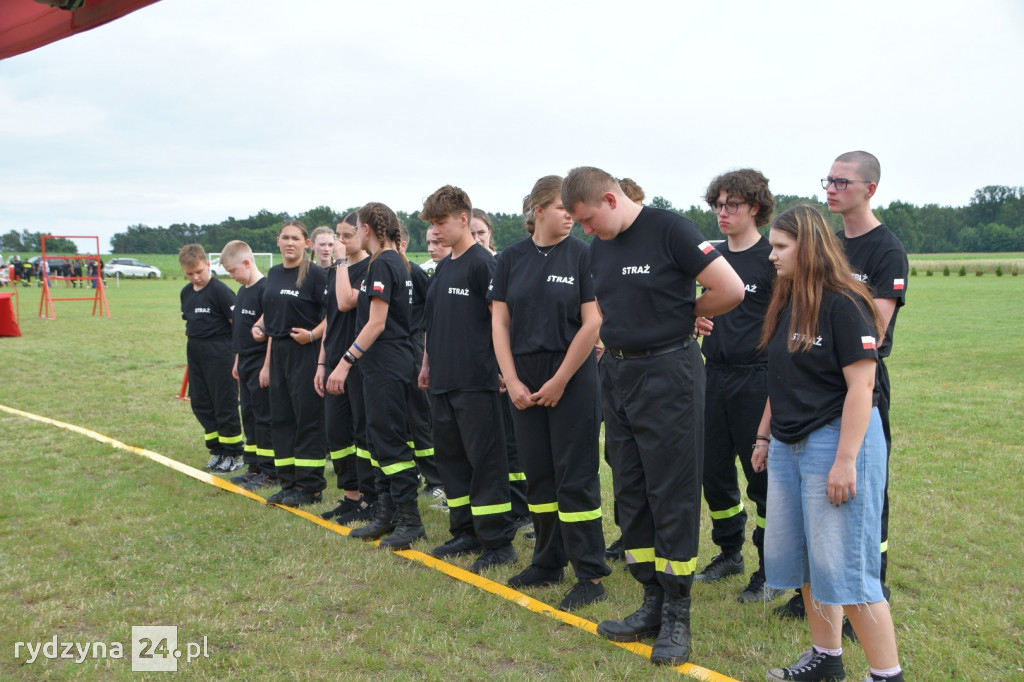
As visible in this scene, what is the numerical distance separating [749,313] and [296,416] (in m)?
3.84

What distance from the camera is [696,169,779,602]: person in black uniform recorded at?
4211 millimetres

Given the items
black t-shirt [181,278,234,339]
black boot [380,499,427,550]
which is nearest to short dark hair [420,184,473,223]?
black boot [380,499,427,550]

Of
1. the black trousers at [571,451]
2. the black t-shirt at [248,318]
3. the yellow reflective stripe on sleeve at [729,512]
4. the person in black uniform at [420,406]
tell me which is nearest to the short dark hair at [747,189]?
the black trousers at [571,451]

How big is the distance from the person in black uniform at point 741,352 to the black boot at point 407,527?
210 centimetres

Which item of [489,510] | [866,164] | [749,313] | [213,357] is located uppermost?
[866,164]

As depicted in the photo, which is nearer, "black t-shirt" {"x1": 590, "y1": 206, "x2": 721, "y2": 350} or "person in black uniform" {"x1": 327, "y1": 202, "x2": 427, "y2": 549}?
"black t-shirt" {"x1": 590, "y1": 206, "x2": 721, "y2": 350}

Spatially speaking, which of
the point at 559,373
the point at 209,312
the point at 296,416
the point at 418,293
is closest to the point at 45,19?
the point at 559,373

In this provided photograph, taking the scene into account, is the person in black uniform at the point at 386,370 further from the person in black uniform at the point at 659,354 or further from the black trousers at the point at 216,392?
the black trousers at the point at 216,392

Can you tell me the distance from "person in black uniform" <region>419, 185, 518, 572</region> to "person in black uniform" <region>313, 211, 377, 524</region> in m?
0.95

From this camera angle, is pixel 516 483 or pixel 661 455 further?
pixel 516 483

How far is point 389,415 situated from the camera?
17.5 ft

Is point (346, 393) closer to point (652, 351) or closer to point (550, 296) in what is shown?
point (550, 296)

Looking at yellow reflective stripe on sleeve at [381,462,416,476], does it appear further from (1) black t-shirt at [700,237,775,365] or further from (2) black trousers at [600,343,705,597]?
(1) black t-shirt at [700,237,775,365]

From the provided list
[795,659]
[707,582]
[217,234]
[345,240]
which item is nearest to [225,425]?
[345,240]
